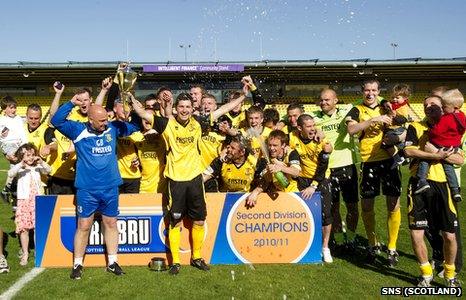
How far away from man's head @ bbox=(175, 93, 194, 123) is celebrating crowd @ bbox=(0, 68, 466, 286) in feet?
0.04

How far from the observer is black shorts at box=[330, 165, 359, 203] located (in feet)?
21.7

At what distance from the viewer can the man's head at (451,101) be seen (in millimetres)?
5000

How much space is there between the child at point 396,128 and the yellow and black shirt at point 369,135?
0.31 feet

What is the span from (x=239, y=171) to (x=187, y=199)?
894 millimetres

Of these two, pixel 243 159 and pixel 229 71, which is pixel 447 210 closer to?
pixel 243 159

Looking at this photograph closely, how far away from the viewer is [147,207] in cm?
619

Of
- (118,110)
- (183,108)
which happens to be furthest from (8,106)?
(183,108)

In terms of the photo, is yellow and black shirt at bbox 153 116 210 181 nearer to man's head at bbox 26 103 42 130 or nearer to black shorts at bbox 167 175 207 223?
black shorts at bbox 167 175 207 223

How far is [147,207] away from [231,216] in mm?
1110

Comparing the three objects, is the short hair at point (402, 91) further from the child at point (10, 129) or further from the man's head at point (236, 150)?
the child at point (10, 129)

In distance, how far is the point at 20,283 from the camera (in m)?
5.38

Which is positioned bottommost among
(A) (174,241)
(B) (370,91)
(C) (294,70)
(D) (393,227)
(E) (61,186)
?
(A) (174,241)

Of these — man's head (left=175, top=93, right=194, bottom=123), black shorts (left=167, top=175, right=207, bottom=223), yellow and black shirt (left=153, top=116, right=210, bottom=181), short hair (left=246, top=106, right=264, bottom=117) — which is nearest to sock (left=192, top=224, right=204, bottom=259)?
black shorts (left=167, top=175, right=207, bottom=223)

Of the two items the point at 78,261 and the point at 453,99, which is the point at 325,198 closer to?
the point at 453,99
